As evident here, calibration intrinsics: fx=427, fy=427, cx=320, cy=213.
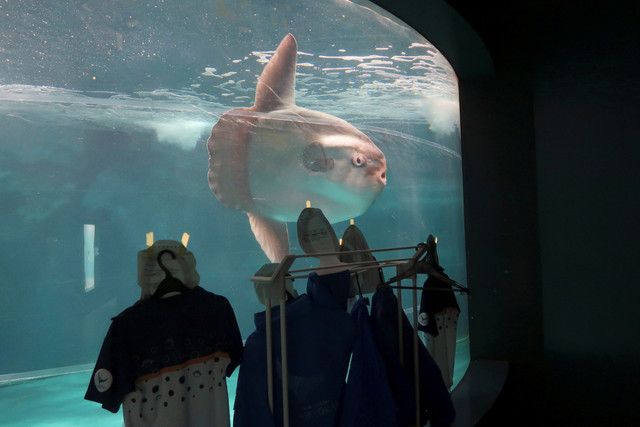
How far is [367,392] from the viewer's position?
1.56m

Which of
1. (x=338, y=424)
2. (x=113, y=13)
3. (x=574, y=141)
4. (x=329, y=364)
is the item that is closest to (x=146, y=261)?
(x=329, y=364)

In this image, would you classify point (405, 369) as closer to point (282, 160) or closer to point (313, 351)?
point (313, 351)

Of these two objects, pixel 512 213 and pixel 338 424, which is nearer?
pixel 338 424

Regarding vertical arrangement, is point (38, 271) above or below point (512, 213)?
below

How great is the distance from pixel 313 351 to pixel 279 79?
3.19 meters

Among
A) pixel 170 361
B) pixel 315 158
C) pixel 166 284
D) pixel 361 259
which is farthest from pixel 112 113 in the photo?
pixel 170 361

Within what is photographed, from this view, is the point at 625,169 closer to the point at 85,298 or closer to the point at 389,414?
the point at 389,414

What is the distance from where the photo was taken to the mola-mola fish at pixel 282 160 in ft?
12.5

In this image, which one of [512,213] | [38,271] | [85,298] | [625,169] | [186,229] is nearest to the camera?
[625,169]

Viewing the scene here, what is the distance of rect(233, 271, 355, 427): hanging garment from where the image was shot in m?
1.48

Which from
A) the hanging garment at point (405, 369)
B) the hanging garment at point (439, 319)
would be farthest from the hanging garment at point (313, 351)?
the hanging garment at point (439, 319)

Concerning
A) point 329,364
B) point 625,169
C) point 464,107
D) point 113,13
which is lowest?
point 329,364

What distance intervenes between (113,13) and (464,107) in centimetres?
346

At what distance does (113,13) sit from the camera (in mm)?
4188
